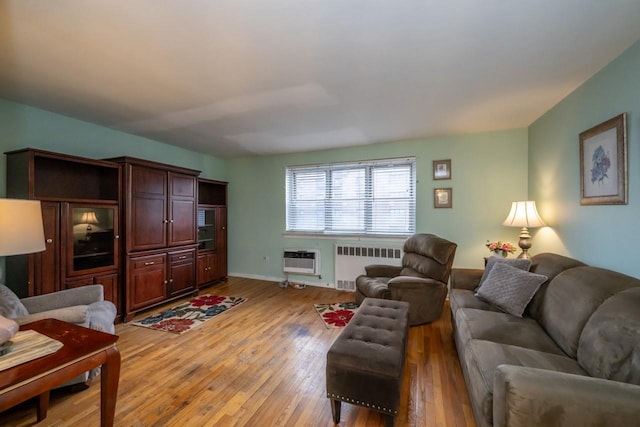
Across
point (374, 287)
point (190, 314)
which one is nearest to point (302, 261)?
point (374, 287)

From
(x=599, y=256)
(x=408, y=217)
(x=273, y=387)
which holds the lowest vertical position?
(x=273, y=387)

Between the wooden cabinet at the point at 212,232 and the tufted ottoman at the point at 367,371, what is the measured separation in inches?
137

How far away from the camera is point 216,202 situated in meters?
5.16

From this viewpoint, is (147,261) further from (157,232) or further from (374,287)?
(374,287)

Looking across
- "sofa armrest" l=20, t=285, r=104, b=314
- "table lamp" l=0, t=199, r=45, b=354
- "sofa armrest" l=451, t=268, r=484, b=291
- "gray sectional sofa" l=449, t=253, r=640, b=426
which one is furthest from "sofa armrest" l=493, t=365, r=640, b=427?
"sofa armrest" l=20, t=285, r=104, b=314

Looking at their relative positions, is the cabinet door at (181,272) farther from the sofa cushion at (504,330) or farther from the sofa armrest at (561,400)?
the sofa armrest at (561,400)

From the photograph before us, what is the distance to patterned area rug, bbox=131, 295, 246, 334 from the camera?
302 centimetres

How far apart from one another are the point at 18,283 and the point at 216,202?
288 centimetres

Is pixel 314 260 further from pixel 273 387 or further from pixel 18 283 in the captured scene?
pixel 18 283

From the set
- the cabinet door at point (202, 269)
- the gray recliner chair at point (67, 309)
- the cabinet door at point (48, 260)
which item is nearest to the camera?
the gray recliner chair at point (67, 309)

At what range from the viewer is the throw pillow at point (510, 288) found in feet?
6.98

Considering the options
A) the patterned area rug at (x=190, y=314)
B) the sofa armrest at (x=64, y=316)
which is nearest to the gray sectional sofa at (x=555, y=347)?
the sofa armrest at (x=64, y=316)

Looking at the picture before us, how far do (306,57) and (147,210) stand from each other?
288 cm

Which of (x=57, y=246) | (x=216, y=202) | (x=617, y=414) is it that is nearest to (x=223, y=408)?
(x=617, y=414)
